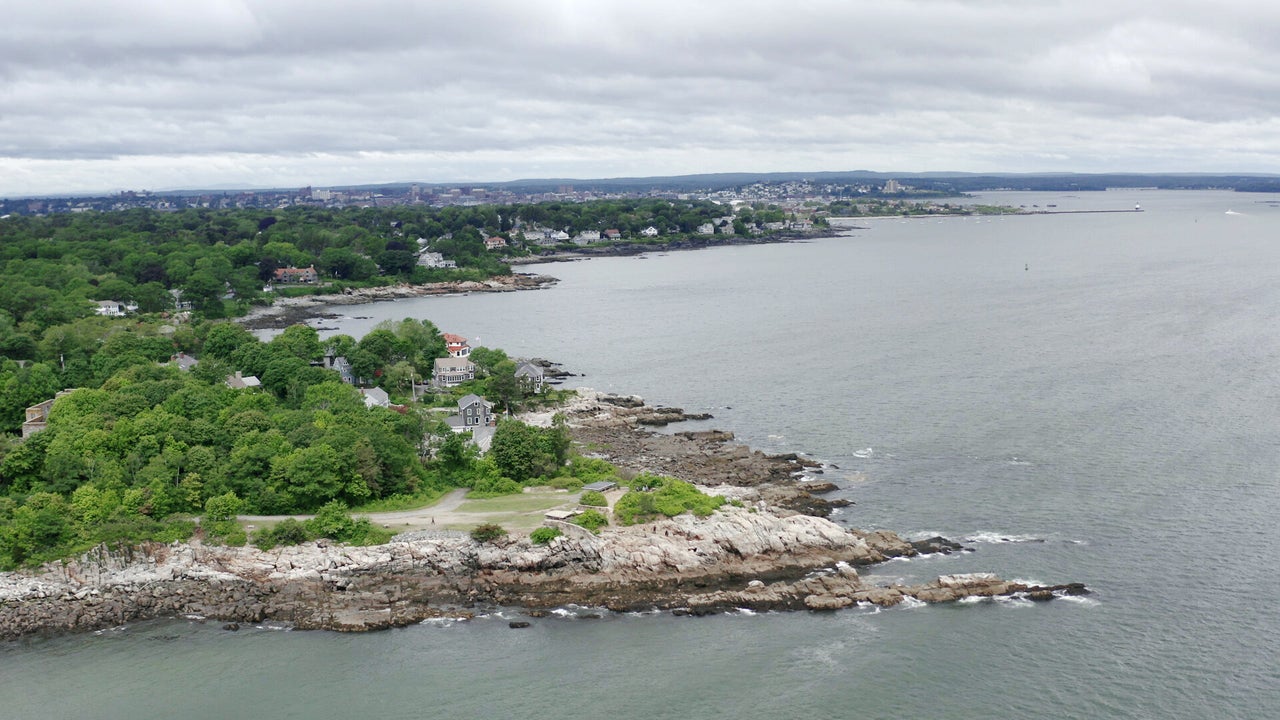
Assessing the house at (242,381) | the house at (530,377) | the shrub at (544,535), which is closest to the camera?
the shrub at (544,535)

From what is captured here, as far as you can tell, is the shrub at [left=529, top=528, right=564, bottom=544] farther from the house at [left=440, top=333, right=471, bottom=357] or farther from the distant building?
the house at [left=440, top=333, right=471, bottom=357]

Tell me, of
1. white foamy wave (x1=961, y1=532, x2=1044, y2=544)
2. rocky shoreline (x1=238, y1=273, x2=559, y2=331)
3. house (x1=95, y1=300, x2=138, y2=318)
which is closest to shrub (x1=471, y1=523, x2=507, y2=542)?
white foamy wave (x1=961, y1=532, x2=1044, y2=544)

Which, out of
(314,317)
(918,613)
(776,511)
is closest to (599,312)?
(314,317)

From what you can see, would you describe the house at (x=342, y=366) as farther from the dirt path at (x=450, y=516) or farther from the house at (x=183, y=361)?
the dirt path at (x=450, y=516)

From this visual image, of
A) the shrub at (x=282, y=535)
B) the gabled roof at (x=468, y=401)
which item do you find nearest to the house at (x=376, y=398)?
the gabled roof at (x=468, y=401)

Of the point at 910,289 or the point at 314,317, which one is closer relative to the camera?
the point at 314,317

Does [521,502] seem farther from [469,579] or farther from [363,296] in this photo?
[363,296]

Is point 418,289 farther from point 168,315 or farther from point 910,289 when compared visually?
point 910,289
